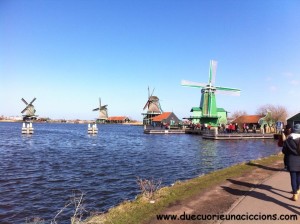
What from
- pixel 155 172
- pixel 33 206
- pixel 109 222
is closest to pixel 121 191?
pixel 33 206

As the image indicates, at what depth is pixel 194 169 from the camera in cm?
1938

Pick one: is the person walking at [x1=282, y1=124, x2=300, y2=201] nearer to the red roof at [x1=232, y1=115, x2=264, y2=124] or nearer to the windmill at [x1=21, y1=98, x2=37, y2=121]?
the red roof at [x1=232, y1=115, x2=264, y2=124]

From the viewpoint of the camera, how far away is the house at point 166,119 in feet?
328

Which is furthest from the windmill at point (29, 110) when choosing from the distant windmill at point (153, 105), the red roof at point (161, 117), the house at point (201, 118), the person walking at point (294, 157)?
the person walking at point (294, 157)

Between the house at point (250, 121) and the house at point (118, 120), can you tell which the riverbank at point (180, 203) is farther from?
the house at point (118, 120)

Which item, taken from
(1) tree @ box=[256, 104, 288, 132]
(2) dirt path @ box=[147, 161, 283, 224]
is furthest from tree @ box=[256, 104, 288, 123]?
(2) dirt path @ box=[147, 161, 283, 224]

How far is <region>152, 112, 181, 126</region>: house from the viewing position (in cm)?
10012

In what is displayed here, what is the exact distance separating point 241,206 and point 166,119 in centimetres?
9337

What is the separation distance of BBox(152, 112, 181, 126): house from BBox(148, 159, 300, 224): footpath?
89.5m

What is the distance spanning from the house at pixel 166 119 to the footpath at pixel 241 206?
89.5m

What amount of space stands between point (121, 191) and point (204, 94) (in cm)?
6261

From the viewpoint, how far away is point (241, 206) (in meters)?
7.06

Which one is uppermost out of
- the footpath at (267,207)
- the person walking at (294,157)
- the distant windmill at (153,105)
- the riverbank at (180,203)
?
the distant windmill at (153,105)

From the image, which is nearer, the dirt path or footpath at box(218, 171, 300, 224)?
footpath at box(218, 171, 300, 224)
